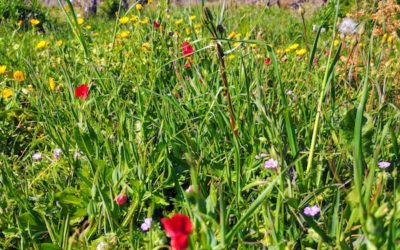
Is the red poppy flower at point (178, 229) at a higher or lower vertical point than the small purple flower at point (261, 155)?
higher

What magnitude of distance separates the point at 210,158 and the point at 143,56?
1050mm

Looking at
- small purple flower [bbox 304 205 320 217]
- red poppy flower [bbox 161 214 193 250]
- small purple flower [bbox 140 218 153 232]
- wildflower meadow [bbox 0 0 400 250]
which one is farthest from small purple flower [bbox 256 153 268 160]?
red poppy flower [bbox 161 214 193 250]

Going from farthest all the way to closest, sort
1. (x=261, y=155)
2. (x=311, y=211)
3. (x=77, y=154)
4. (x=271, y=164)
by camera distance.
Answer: (x=77, y=154), (x=261, y=155), (x=271, y=164), (x=311, y=211)

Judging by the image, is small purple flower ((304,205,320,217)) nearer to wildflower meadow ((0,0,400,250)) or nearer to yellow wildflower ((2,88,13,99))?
wildflower meadow ((0,0,400,250))

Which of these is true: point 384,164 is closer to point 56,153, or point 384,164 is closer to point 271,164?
point 271,164

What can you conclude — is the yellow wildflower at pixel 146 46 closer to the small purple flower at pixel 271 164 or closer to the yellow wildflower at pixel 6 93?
the yellow wildflower at pixel 6 93

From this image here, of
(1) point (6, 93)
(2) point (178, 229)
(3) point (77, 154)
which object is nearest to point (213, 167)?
(3) point (77, 154)

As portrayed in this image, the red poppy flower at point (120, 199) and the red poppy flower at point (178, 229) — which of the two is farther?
the red poppy flower at point (120, 199)

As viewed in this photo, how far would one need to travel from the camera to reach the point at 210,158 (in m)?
1.52

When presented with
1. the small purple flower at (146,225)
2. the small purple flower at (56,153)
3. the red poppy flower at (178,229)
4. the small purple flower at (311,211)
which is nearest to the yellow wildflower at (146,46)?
the small purple flower at (56,153)

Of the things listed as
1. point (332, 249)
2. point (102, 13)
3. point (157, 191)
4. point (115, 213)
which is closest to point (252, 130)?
point (157, 191)

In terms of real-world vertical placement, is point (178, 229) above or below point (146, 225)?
above

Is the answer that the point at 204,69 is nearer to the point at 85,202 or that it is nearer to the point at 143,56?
the point at 143,56

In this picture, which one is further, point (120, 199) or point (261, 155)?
point (261, 155)
